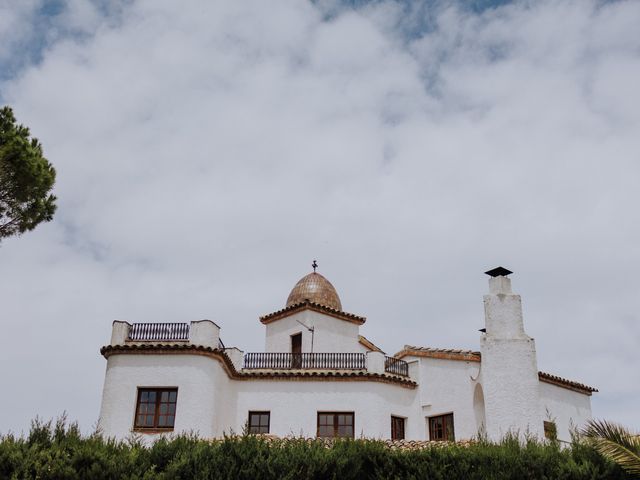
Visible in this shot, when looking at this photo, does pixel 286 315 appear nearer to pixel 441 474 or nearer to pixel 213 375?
pixel 213 375

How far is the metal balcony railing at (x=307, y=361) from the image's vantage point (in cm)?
2364

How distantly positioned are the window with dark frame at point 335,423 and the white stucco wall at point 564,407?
21.9 ft

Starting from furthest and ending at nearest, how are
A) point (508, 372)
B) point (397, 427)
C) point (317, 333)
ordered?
point (317, 333)
point (397, 427)
point (508, 372)

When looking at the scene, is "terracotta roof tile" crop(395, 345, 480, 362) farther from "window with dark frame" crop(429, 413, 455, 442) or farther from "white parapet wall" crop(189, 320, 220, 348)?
"white parapet wall" crop(189, 320, 220, 348)

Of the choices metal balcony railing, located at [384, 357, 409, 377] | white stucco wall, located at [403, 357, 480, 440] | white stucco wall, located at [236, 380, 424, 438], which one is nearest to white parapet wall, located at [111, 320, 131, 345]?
white stucco wall, located at [236, 380, 424, 438]

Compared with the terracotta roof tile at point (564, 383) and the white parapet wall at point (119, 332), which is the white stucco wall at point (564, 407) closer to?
the terracotta roof tile at point (564, 383)

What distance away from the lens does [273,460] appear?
45.3 feet

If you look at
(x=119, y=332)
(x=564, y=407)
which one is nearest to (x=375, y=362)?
(x=564, y=407)

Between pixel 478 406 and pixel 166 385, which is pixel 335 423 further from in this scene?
pixel 166 385

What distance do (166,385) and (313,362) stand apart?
582 centimetres

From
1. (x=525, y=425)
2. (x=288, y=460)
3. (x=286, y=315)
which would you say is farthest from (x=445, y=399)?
(x=288, y=460)

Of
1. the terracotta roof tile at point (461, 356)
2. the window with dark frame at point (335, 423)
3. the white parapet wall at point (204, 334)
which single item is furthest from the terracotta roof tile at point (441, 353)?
the white parapet wall at point (204, 334)

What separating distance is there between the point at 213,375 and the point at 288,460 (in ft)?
25.3

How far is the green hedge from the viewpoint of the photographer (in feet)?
43.8
